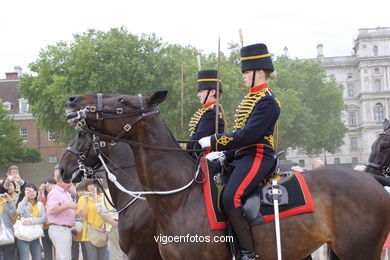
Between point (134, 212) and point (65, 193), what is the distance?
14.8 feet

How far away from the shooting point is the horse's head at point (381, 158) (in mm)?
8523

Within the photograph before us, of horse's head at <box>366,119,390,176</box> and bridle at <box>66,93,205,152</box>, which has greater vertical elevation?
bridle at <box>66,93,205,152</box>

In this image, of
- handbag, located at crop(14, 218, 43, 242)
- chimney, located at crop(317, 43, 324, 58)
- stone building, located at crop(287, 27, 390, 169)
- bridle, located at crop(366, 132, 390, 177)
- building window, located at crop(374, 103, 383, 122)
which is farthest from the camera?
chimney, located at crop(317, 43, 324, 58)

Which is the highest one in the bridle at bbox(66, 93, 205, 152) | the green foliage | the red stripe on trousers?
the green foliage

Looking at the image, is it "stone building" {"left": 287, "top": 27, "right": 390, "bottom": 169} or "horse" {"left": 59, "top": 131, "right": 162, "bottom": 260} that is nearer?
"horse" {"left": 59, "top": 131, "right": 162, "bottom": 260}

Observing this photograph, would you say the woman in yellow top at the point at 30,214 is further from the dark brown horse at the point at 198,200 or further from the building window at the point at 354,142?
the building window at the point at 354,142

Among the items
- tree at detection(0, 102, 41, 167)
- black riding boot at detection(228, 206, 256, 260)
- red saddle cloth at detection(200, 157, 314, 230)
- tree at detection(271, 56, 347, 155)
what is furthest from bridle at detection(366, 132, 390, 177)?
tree at detection(0, 102, 41, 167)

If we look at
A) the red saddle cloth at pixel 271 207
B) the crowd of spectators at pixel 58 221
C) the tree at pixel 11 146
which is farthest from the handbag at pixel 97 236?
the tree at pixel 11 146

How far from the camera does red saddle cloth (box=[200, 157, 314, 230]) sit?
5.52 metres

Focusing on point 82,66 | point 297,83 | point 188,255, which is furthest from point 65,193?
point 297,83

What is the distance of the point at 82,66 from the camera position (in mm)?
42750

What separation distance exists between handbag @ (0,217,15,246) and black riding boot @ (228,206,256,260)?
7.91 meters

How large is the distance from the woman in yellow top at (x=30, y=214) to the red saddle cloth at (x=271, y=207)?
719 cm

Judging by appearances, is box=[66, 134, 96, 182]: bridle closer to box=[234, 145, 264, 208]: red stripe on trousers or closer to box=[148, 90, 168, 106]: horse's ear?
box=[148, 90, 168, 106]: horse's ear
